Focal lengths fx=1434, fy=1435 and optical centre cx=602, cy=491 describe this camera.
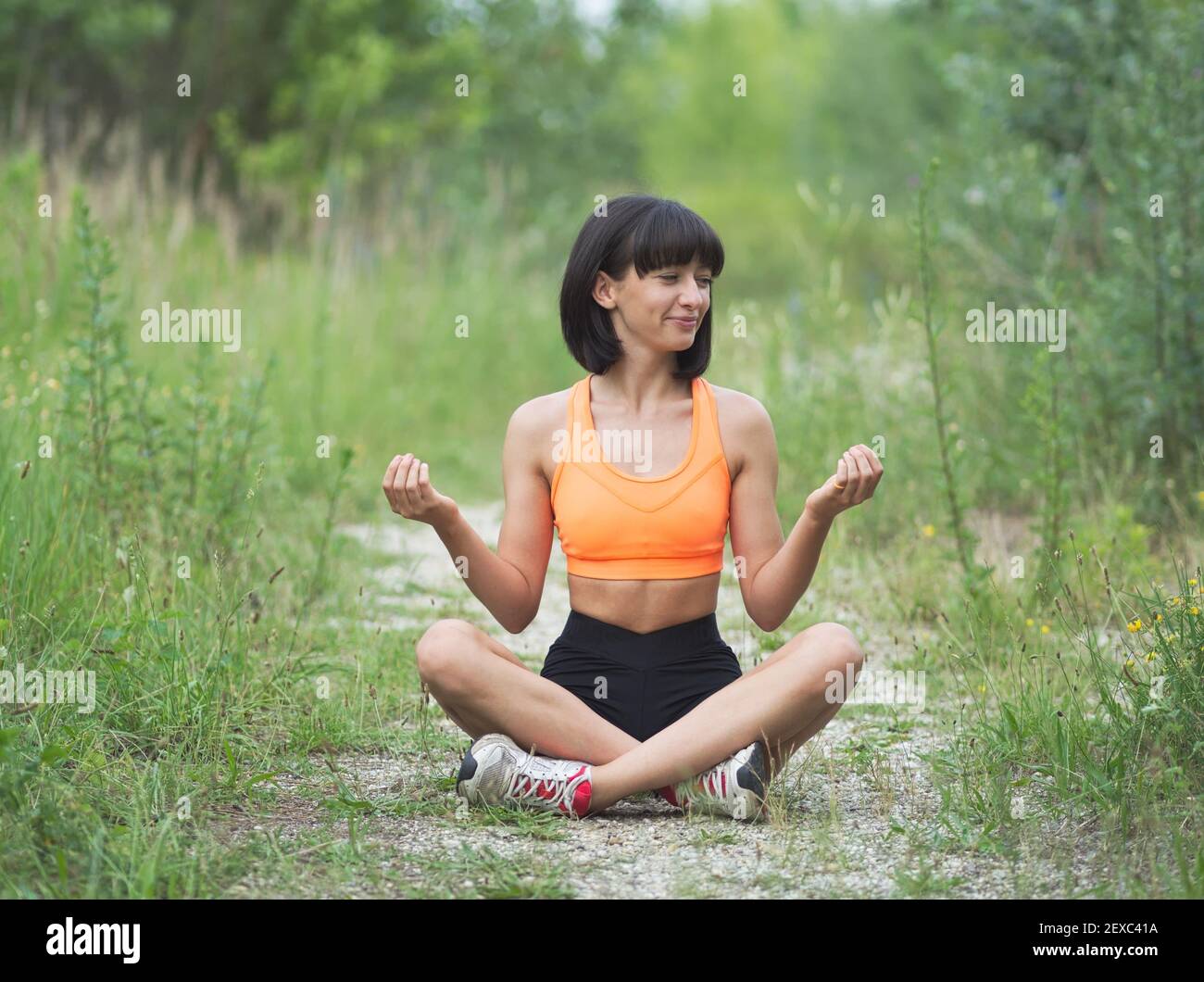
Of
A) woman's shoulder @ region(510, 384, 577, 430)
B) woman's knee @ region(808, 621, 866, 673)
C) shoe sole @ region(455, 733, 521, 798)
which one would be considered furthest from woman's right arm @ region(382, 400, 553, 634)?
woman's knee @ region(808, 621, 866, 673)

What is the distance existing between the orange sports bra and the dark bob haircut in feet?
0.85

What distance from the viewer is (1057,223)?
6090 millimetres

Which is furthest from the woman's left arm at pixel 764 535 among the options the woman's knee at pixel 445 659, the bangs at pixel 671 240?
the woman's knee at pixel 445 659

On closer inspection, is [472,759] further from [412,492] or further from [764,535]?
[764,535]

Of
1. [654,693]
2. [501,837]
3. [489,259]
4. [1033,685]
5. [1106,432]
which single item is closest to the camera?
[501,837]

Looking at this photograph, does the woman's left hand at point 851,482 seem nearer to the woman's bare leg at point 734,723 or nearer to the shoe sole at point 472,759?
the woman's bare leg at point 734,723

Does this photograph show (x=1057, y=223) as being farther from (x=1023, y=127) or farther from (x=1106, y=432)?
(x=1023, y=127)

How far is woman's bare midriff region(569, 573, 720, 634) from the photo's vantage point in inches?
128

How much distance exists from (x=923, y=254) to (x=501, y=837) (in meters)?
2.19

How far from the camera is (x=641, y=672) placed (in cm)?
324

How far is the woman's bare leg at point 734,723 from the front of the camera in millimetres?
3059

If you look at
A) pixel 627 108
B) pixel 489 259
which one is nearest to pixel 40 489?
pixel 489 259

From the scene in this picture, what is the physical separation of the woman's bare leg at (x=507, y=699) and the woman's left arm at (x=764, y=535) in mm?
443

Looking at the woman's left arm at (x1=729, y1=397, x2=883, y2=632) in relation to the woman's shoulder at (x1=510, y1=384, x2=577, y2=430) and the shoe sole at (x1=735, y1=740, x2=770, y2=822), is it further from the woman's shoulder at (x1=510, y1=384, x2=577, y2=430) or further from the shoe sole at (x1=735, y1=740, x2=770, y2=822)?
the woman's shoulder at (x1=510, y1=384, x2=577, y2=430)
